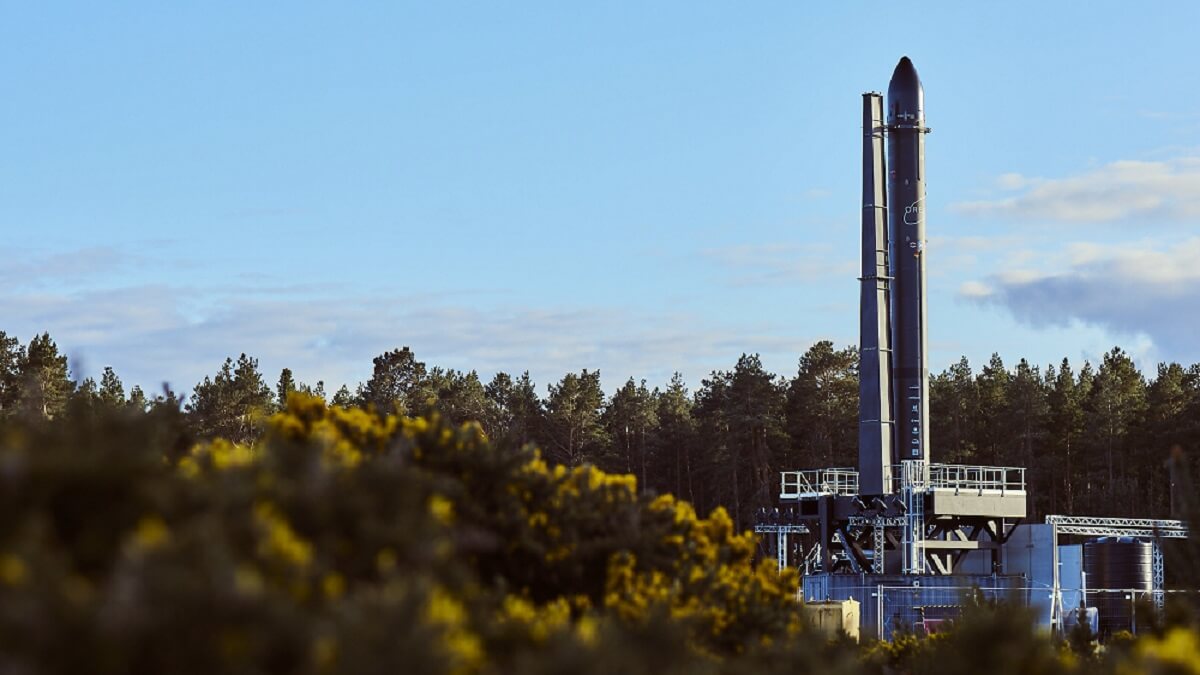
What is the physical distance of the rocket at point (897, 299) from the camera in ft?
198

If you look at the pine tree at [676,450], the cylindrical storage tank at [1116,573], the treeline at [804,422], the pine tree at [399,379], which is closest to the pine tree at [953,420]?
the treeline at [804,422]

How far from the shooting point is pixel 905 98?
6044 centimetres

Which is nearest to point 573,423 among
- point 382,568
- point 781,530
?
point 781,530

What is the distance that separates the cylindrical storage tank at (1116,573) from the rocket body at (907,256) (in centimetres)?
773

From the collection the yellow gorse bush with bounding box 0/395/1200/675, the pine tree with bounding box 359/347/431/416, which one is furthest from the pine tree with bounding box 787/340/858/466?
the yellow gorse bush with bounding box 0/395/1200/675

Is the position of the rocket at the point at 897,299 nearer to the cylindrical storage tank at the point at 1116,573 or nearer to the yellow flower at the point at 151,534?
the cylindrical storage tank at the point at 1116,573

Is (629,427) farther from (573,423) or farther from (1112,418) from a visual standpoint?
(1112,418)

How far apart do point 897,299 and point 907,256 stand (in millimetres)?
1615

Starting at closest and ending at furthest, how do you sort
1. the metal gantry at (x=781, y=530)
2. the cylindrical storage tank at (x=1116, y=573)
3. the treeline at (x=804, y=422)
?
the cylindrical storage tank at (x=1116, y=573), the metal gantry at (x=781, y=530), the treeline at (x=804, y=422)

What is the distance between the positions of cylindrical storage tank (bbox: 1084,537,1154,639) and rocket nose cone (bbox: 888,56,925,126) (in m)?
17.2

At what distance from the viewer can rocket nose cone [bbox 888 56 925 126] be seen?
6041cm

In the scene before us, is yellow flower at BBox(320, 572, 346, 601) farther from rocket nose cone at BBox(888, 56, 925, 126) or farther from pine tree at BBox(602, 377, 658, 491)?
pine tree at BBox(602, 377, 658, 491)

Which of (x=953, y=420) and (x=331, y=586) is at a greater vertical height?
(x=953, y=420)

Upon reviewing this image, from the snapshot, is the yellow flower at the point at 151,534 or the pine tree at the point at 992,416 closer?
the yellow flower at the point at 151,534
